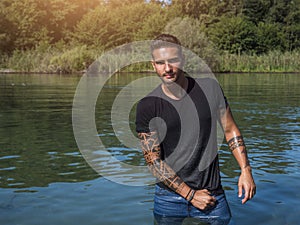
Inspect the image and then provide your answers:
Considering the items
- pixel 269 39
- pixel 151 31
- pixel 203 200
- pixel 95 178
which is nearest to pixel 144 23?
pixel 151 31

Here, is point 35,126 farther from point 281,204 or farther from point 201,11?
point 201,11

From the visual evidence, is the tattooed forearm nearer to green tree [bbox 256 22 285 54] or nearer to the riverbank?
the riverbank

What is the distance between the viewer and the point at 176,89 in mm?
4359

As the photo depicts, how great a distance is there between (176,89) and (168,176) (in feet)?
2.87

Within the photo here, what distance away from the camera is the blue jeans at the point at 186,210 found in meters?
4.39

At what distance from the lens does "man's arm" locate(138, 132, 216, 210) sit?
4.24 meters

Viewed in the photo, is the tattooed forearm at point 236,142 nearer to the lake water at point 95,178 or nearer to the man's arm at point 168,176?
the man's arm at point 168,176

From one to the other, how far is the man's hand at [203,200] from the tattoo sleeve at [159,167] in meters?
0.10

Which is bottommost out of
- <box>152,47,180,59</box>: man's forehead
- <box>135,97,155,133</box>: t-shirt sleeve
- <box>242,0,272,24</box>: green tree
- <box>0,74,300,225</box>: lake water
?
<box>0,74,300,225</box>: lake water

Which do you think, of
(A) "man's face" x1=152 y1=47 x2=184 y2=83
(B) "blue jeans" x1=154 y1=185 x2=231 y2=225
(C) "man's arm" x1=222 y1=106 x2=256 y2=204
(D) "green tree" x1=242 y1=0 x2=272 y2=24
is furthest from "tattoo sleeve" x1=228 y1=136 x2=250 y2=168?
(D) "green tree" x1=242 y1=0 x2=272 y2=24

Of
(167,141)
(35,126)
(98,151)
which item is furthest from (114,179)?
(35,126)

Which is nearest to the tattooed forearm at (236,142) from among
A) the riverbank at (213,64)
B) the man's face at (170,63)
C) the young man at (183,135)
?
the young man at (183,135)

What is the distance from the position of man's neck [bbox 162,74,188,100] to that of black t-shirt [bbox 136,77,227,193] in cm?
4

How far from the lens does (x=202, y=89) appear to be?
4391 mm
